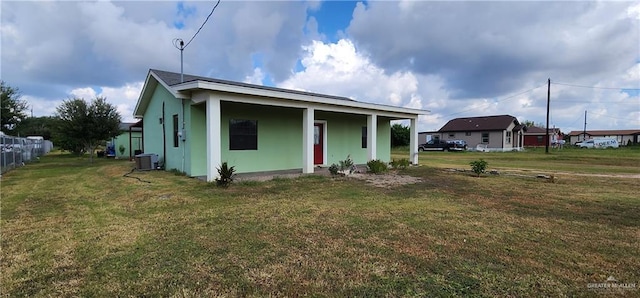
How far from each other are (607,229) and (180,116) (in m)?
10.7

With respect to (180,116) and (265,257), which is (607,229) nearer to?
(265,257)

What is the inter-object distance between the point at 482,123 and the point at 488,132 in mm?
2389

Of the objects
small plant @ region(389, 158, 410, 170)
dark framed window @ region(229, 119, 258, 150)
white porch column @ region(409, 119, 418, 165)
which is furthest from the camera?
white porch column @ region(409, 119, 418, 165)

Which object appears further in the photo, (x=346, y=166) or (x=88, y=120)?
(x=88, y=120)

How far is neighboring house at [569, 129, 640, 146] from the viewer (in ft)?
201

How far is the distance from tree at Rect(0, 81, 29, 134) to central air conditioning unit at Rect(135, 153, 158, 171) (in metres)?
24.0

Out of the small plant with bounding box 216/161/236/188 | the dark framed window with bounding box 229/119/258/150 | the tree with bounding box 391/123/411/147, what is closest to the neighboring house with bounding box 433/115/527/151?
the tree with bounding box 391/123/411/147

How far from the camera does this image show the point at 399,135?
37.8 m

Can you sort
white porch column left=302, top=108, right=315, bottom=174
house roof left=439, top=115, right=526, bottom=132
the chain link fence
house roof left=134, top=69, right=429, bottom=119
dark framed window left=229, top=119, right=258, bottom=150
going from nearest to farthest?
house roof left=134, top=69, right=429, bottom=119 → dark framed window left=229, top=119, right=258, bottom=150 → white porch column left=302, top=108, right=315, bottom=174 → the chain link fence → house roof left=439, top=115, right=526, bottom=132

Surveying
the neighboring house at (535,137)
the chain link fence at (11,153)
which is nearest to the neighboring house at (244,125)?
the chain link fence at (11,153)

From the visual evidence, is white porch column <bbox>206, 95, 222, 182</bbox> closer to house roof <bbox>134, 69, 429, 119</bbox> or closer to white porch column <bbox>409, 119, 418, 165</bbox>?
house roof <bbox>134, 69, 429, 119</bbox>

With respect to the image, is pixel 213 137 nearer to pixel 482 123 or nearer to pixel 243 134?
pixel 243 134

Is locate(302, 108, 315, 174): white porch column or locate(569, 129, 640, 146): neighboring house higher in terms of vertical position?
locate(569, 129, 640, 146): neighboring house

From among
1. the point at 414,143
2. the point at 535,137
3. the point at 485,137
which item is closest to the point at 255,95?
the point at 414,143
